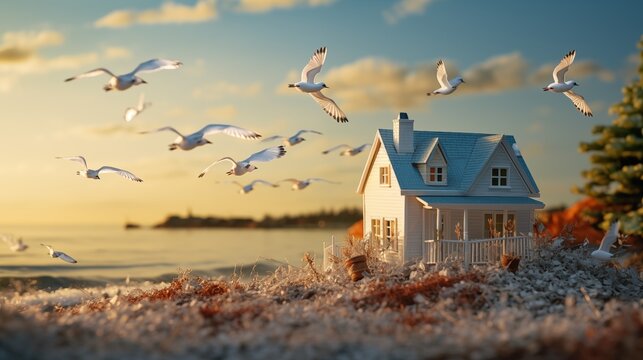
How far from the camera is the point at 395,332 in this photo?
1188 cm

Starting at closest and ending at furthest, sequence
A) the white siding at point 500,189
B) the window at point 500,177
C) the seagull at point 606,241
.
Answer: the seagull at point 606,241, the white siding at point 500,189, the window at point 500,177

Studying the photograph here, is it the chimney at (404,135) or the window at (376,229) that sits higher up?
the chimney at (404,135)

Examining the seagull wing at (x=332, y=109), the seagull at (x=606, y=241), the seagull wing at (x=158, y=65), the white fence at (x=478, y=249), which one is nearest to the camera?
the seagull wing at (x=158, y=65)

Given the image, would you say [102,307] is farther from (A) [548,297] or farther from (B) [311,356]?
(A) [548,297]

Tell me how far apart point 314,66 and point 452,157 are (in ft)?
21.2

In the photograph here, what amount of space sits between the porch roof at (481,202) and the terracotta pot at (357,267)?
8.59 feet

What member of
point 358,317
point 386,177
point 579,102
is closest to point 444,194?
point 386,177

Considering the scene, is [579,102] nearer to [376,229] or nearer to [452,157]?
[452,157]

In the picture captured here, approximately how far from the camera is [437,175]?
69.3 feet

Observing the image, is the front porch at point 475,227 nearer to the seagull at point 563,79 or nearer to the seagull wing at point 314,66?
the seagull at point 563,79

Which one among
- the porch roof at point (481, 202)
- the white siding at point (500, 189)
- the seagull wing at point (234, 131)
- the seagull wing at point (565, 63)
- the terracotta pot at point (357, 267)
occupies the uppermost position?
the seagull wing at point (565, 63)

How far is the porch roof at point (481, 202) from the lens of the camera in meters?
19.9

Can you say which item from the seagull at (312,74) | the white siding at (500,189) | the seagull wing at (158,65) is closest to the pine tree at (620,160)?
the white siding at (500,189)

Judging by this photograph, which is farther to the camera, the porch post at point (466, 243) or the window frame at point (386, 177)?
the window frame at point (386, 177)
